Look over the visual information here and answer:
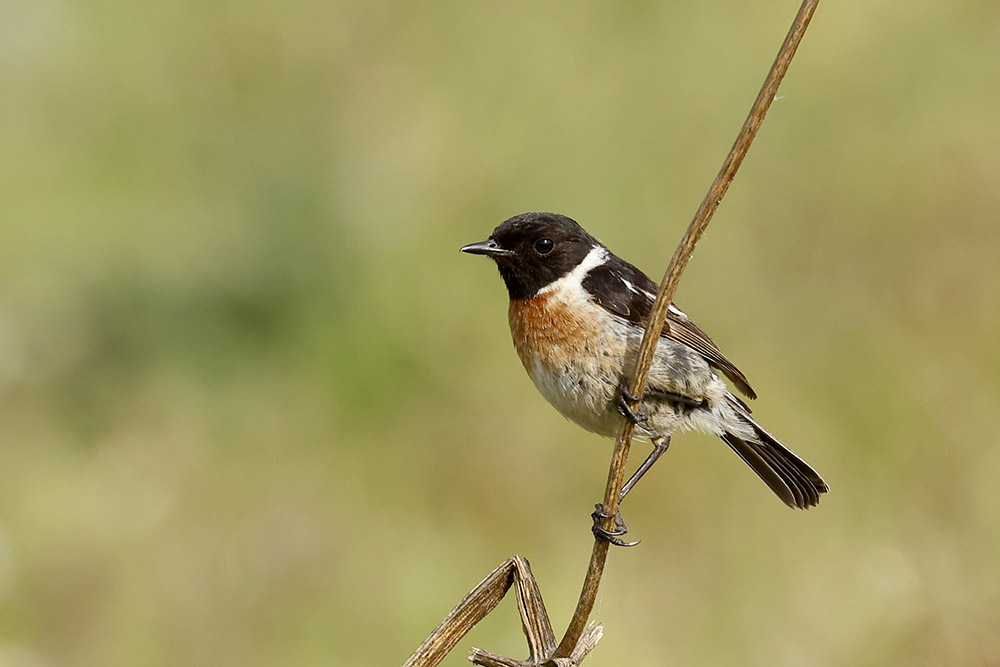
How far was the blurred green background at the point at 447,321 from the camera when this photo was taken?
449 cm

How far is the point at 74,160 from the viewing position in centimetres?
616

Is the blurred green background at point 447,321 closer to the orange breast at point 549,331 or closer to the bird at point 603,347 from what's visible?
the bird at point 603,347

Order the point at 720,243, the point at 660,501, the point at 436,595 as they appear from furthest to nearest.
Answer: the point at 720,243 → the point at 660,501 → the point at 436,595

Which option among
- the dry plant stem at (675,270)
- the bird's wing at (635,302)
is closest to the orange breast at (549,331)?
the bird's wing at (635,302)

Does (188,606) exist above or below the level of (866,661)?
below

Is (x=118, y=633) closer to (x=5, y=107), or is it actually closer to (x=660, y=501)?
(x=660, y=501)

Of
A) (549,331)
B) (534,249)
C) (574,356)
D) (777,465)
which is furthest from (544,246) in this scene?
(777,465)

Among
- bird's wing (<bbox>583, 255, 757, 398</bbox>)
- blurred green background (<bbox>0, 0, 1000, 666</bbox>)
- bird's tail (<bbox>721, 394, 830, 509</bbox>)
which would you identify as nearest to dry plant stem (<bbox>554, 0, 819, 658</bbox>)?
bird's wing (<bbox>583, 255, 757, 398</bbox>)

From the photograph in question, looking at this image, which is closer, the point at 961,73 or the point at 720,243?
the point at 720,243

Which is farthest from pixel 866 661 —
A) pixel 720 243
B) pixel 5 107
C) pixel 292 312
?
pixel 5 107

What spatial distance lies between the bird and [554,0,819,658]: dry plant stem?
104cm

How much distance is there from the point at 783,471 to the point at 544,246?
1097 mm

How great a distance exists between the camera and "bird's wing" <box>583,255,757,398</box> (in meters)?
3.44

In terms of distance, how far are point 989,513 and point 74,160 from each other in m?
4.89
